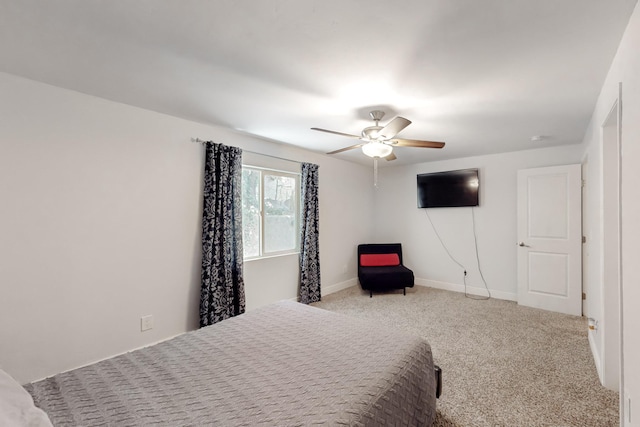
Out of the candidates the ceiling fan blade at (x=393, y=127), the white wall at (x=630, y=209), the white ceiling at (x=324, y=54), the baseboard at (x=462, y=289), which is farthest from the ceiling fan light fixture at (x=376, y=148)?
the baseboard at (x=462, y=289)

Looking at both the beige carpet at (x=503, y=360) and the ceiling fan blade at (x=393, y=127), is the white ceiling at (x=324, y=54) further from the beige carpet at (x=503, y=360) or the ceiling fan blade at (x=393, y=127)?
the beige carpet at (x=503, y=360)

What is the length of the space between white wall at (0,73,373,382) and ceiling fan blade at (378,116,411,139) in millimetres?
1857

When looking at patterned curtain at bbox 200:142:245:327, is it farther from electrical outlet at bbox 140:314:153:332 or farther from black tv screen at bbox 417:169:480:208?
black tv screen at bbox 417:169:480:208

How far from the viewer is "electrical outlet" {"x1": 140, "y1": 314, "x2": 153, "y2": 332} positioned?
2.65 metres

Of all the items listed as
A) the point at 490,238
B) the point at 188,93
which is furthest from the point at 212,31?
the point at 490,238

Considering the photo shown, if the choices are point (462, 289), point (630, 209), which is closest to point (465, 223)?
point (462, 289)

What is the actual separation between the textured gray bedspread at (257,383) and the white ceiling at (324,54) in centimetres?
175

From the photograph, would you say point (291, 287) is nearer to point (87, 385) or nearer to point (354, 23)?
point (87, 385)

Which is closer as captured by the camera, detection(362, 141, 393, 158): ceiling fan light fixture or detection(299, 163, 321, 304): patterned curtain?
detection(362, 141, 393, 158): ceiling fan light fixture

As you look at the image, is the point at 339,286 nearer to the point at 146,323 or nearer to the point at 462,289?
the point at 462,289

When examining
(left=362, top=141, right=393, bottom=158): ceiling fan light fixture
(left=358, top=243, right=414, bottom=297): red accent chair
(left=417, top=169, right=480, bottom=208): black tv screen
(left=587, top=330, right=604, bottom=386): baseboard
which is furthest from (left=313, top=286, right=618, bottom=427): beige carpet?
(left=362, top=141, right=393, bottom=158): ceiling fan light fixture

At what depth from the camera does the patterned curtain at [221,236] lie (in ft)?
9.95

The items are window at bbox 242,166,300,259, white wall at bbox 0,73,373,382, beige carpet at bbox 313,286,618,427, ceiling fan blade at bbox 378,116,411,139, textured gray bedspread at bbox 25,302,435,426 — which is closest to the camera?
textured gray bedspread at bbox 25,302,435,426

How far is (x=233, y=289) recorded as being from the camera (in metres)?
3.28
